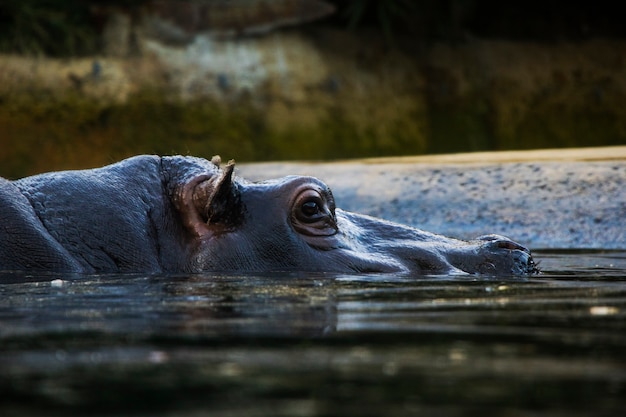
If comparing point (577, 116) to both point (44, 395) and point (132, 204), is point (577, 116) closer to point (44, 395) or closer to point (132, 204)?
point (132, 204)

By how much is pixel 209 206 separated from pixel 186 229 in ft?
0.56

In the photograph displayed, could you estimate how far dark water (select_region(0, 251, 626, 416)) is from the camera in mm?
1921

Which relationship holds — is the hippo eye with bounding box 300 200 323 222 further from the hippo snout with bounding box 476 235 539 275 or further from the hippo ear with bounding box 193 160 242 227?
the hippo snout with bounding box 476 235 539 275

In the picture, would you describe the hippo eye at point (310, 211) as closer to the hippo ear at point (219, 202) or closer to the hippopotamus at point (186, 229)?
the hippopotamus at point (186, 229)

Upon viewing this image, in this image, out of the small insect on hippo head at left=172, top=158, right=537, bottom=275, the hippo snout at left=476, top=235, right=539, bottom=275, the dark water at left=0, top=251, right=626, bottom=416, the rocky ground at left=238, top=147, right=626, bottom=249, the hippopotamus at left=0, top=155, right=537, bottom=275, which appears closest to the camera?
the dark water at left=0, top=251, right=626, bottom=416

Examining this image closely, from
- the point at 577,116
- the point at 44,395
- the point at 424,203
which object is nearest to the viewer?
the point at 44,395

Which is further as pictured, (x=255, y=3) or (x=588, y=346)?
(x=255, y=3)

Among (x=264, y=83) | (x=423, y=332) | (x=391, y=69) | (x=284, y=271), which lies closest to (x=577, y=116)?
(x=391, y=69)

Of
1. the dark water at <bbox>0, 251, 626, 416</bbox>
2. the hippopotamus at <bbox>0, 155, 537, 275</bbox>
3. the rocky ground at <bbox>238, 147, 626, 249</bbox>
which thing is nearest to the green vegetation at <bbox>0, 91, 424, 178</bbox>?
the rocky ground at <bbox>238, 147, 626, 249</bbox>

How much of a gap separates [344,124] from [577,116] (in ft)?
12.2

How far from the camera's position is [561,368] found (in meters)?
2.24

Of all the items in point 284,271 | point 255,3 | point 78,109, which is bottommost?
point 284,271

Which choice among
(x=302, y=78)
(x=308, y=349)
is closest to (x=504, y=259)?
(x=308, y=349)

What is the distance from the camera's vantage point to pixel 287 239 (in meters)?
4.64
